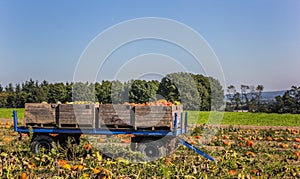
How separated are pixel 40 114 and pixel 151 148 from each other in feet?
10.1

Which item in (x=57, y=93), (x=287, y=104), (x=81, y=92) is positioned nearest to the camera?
(x=81, y=92)

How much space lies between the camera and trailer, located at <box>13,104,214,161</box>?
403 inches

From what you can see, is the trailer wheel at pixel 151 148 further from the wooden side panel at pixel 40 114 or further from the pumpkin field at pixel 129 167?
the wooden side panel at pixel 40 114

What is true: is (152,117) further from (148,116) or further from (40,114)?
(40,114)

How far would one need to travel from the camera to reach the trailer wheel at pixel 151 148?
10.4 metres

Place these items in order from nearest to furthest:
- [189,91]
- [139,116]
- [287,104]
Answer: [139,116]
[189,91]
[287,104]

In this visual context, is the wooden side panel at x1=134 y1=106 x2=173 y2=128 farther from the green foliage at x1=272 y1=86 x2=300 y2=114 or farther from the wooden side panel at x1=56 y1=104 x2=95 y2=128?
the green foliage at x1=272 y1=86 x2=300 y2=114

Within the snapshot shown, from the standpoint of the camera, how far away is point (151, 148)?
34.4 feet

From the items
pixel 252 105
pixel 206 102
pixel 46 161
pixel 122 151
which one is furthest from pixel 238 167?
pixel 252 105

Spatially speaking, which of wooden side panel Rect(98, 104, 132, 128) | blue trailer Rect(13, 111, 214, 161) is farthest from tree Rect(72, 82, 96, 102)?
wooden side panel Rect(98, 104, 132, 128)

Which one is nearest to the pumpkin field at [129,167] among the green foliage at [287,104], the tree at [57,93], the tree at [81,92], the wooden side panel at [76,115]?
the wooden side panel at [76,115]

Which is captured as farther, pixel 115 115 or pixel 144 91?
pixel 144 91

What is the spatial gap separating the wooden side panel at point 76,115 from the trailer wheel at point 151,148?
1.42 meters

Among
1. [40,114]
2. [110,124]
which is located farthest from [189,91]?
[40,114]
